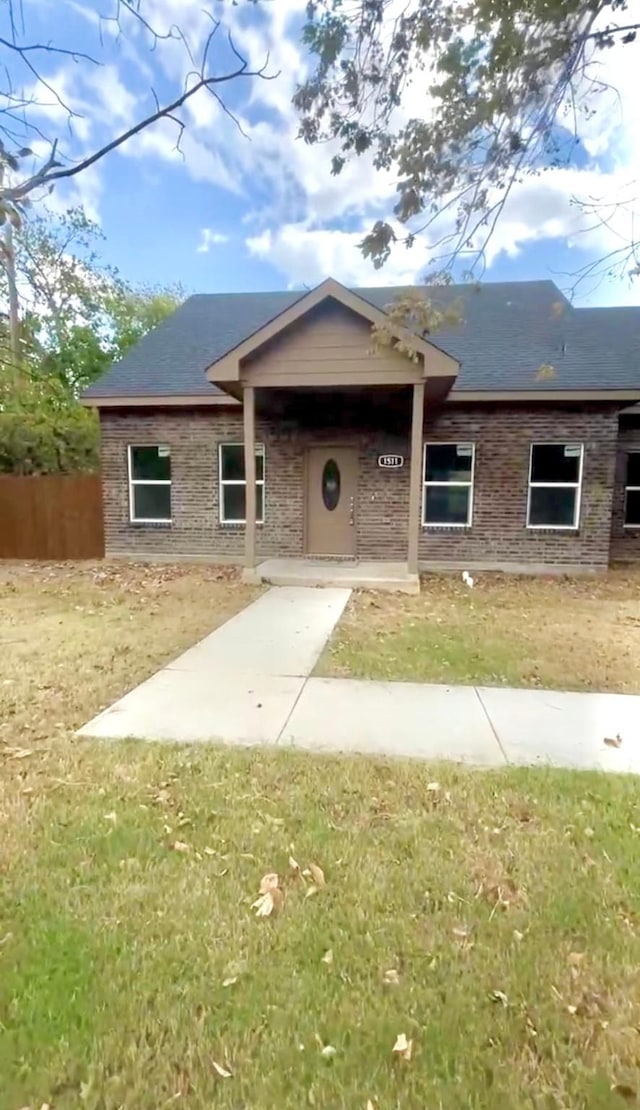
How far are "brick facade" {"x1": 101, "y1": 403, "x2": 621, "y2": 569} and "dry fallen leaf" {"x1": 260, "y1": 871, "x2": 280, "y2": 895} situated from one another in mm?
9808

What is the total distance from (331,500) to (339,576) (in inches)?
103

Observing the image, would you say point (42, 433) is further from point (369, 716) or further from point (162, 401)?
point (369, 716)

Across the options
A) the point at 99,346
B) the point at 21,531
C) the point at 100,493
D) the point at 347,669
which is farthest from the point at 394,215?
the point at 99,346

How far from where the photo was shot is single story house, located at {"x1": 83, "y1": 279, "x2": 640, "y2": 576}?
1152 cm

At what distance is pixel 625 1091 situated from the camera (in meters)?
1.78

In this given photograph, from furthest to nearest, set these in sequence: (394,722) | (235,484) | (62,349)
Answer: (62,349)
(235,484)
(394,722)

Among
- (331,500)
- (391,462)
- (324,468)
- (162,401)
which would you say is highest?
(162,401)

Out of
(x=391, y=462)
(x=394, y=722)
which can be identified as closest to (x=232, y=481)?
(x=391, y=462)

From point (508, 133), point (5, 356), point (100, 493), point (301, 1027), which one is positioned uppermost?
point (5, 356)

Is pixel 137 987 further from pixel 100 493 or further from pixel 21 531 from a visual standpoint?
pixel 21 531

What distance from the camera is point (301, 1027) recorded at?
6.44ft

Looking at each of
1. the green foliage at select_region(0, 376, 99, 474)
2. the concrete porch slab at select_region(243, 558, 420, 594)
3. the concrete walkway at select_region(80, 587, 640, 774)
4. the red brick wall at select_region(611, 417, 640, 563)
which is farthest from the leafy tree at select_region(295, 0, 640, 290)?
the green foliage at select_region(0, 376, 99, 474)

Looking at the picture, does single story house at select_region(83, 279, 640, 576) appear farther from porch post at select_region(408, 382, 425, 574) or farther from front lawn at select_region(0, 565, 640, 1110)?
front lawn at select_region(0, 565, 640, 1110)

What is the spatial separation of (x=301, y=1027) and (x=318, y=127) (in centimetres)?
547
